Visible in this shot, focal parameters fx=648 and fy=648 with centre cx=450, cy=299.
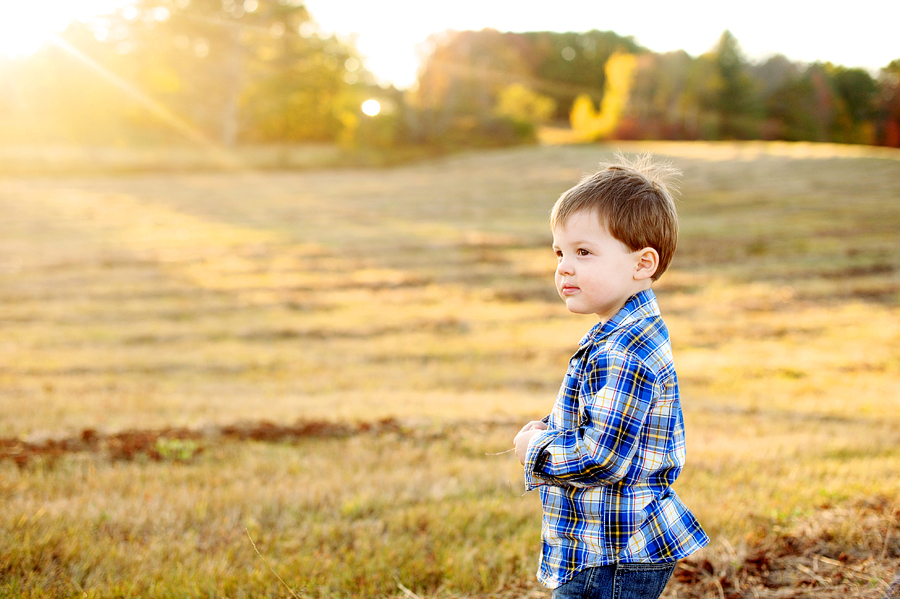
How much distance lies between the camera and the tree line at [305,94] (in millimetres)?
38344

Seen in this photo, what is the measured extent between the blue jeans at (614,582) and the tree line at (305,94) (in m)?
31.0

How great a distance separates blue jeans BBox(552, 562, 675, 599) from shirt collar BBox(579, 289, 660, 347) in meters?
0.70

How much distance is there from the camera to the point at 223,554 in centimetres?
318

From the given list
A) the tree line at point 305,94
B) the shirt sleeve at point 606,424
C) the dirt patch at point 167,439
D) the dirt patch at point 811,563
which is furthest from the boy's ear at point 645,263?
the tree line at point 305,94

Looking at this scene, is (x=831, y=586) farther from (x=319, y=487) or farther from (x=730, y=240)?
(x=730, y=240)

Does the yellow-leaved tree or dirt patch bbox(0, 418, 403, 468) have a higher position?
the yellow-leaved tree

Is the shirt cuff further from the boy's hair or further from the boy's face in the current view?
the boy's hair

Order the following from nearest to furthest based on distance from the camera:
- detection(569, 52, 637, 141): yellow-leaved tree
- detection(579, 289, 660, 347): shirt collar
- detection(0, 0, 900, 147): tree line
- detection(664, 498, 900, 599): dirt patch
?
detection(579, 289, 660, 347): shirt collar → detection(664, 498, 900, 599): dirt patch → detection(0, 0, 900, 147): tree line → detection(569, 52, 637, 141): yellow-leaved tree

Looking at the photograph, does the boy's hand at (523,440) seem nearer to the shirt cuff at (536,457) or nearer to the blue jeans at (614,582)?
the shirt cuff at (536,457)

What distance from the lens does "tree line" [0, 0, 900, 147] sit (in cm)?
3834

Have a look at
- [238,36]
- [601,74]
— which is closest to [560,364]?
[238,36]

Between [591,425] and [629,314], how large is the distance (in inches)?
14.1

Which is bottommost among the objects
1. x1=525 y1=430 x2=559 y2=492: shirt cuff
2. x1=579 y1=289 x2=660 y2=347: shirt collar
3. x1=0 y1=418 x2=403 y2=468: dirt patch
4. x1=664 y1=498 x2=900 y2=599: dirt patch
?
x1=0 y1=418 x2=403 y2=468: dirt patch

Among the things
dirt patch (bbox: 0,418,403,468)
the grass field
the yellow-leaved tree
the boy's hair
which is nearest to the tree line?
the yellow-leaved tree
